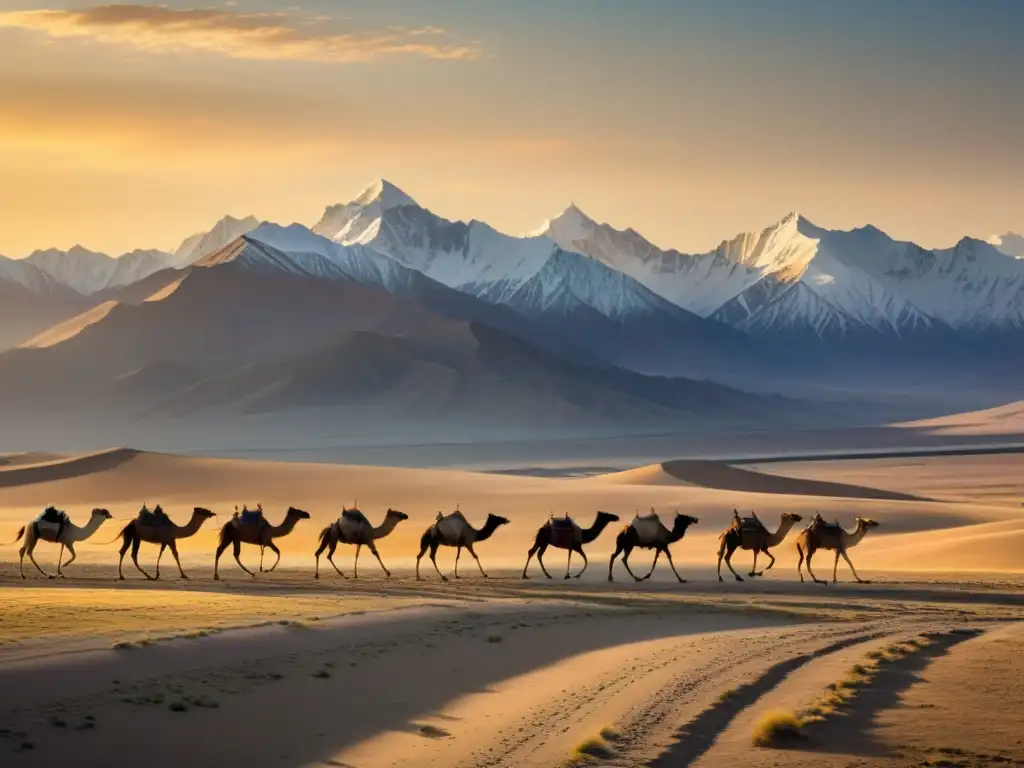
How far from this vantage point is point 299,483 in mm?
68812

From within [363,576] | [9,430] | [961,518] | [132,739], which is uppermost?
[9,430]

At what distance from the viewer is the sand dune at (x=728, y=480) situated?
71.3 metres

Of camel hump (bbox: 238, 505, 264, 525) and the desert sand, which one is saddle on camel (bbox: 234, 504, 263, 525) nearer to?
camel hump (bbox: 238, 505, 264, 525)

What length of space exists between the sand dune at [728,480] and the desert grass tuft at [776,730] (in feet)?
181

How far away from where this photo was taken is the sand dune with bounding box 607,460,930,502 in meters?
71.3

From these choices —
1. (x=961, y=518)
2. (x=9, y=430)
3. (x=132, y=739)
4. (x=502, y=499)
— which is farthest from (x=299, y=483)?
(x=9, y=430)

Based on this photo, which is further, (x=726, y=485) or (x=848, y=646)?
(x=726, y=485)

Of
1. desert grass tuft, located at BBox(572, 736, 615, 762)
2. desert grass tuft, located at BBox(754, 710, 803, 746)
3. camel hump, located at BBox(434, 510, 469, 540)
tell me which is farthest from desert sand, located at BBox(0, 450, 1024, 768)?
camel hump, located at BBox(434, 510, 469, 540)

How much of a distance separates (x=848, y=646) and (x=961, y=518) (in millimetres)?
31675

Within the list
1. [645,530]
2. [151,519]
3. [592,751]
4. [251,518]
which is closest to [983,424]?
[645,530]

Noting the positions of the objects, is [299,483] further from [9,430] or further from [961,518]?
[9,430]

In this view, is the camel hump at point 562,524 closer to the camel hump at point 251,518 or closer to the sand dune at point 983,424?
the camel hump at point 251,518

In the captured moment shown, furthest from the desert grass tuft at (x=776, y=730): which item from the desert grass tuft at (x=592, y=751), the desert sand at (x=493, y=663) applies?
the desert grass tuft at (x=592, y=751)

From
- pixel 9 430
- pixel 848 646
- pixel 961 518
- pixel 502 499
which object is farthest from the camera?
pixel 9 430
